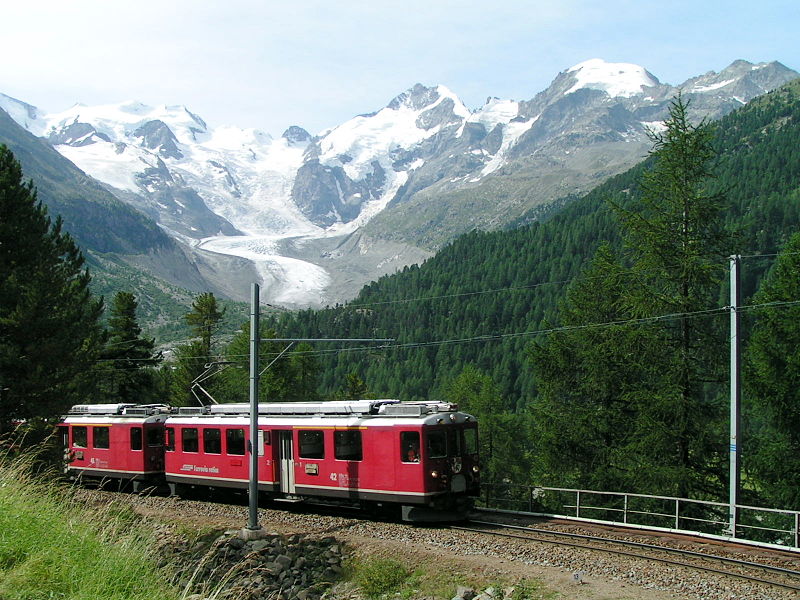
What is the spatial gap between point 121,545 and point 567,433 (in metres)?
24.2

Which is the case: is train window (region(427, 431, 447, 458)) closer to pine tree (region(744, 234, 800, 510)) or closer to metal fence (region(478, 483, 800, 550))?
metal fence (region(478, 483, 800, 550))

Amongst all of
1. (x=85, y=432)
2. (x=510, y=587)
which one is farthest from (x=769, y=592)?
(x=85, y=432)

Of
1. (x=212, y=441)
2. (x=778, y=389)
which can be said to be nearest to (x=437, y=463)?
(x=212, y=441)

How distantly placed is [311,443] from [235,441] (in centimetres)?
404

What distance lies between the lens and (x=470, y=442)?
22938mm

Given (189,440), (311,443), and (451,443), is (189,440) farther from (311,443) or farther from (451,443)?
(451,443)

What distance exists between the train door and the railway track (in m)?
6.39

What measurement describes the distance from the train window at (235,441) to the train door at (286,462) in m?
1.94

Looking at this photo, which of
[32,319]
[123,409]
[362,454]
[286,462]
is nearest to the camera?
[362,454]

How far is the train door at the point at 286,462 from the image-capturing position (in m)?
25.3

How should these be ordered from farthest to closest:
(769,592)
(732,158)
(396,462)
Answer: (732,158)
(396,462)
(769,592)

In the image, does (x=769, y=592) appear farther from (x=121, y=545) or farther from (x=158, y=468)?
(x=158, y=468)

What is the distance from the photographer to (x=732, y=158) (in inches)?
7318

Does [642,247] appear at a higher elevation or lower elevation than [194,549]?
higher
